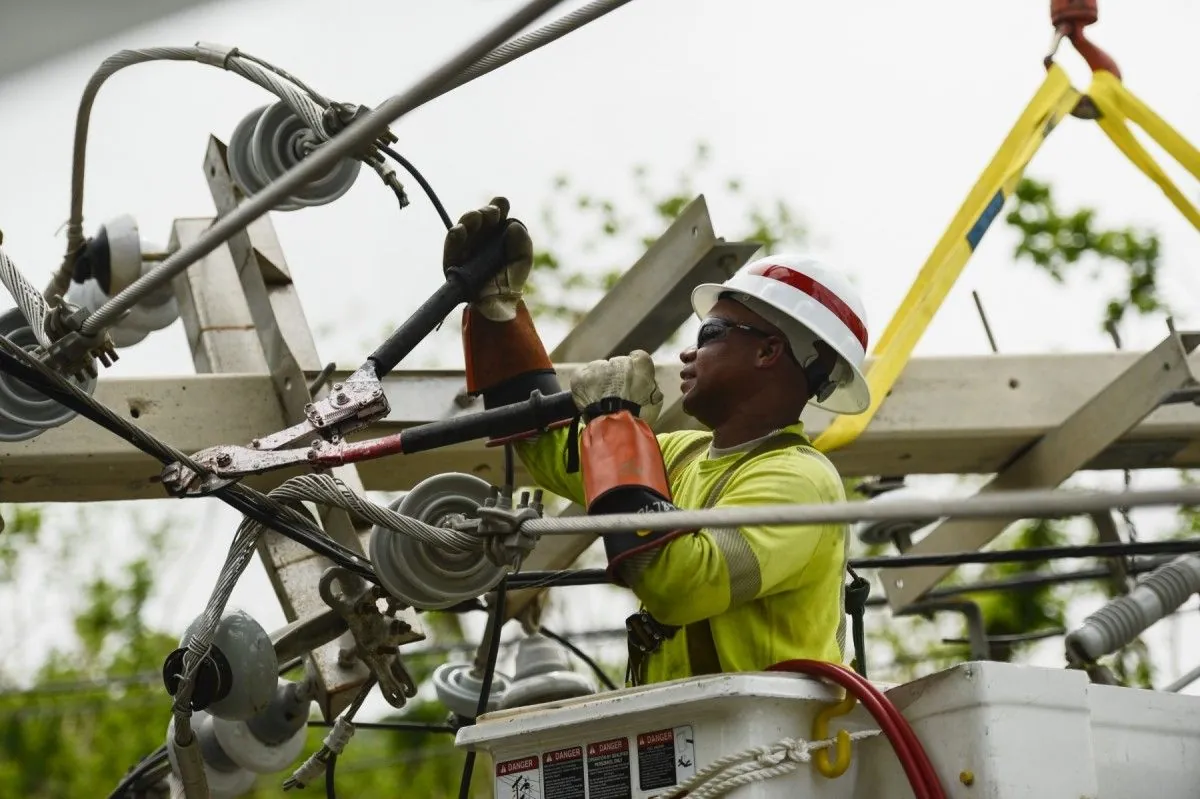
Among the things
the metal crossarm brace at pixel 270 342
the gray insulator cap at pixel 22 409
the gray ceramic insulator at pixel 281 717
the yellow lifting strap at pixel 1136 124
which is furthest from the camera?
the yellow lifting strap at pixel 1136 124

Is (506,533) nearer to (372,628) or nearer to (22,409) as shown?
(372,628)

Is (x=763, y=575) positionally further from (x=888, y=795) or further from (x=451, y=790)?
(x=451, y=790)

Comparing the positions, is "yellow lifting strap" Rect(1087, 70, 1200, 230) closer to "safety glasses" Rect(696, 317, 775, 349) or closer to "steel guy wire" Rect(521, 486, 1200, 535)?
"safety glasses" Rect(696, 317, 775, 349)

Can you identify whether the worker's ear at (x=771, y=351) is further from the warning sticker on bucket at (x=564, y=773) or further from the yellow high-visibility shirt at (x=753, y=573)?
the warning sticker on bucket at (x=564, y=773)

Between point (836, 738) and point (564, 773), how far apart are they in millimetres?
501

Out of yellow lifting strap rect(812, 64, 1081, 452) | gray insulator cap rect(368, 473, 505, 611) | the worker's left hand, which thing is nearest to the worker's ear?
the worker's left hand

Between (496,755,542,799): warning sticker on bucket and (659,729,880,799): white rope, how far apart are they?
31 centimetres

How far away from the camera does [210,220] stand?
5.27 metres

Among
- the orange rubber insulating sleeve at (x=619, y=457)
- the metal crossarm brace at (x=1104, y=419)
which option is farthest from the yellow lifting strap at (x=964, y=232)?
the orange rubber insulating sleeve at (x=619, y=457)

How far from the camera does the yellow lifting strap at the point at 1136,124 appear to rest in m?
4.90

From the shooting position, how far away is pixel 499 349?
3.86 meters

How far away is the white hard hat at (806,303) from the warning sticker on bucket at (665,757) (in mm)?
1044

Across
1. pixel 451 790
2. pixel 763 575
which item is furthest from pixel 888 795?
pixel 451 790

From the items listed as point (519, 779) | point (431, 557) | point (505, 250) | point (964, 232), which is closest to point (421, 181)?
point (505, 250)
